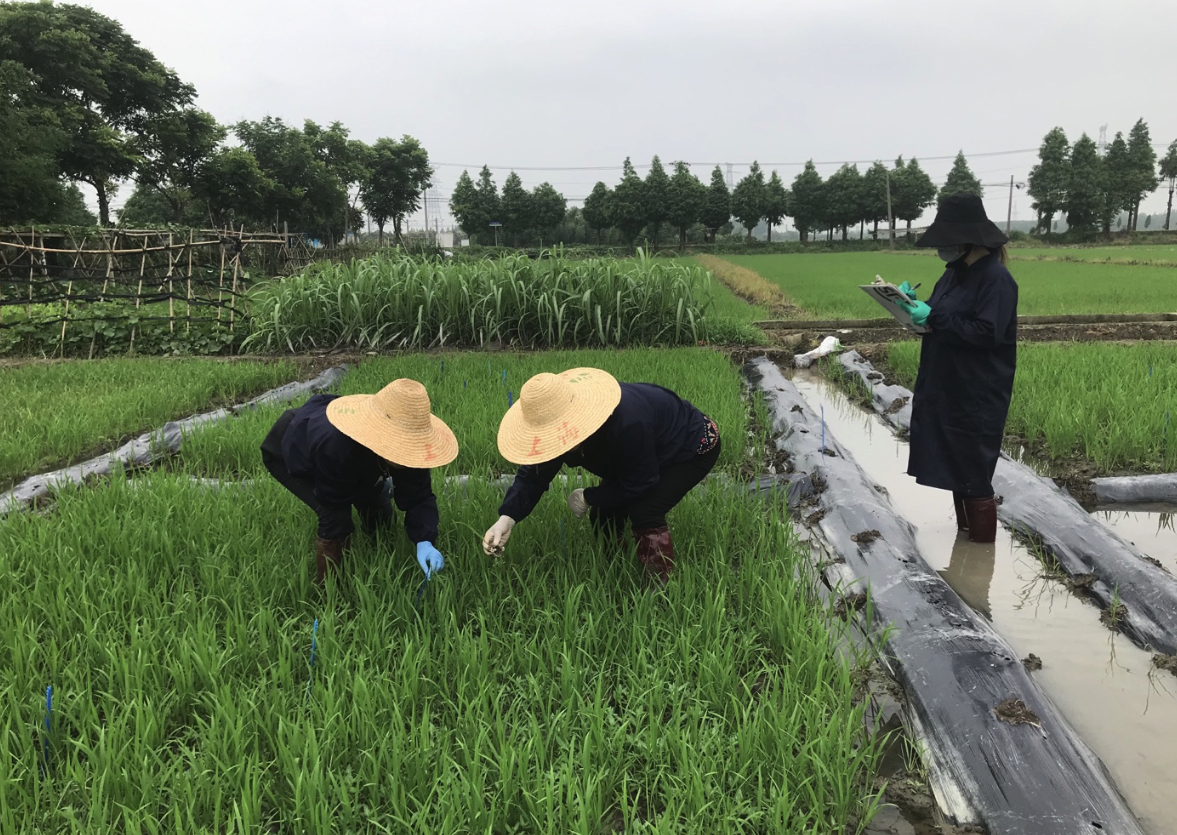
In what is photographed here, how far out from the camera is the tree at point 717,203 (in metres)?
41.7

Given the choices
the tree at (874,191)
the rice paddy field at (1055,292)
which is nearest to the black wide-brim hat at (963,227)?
the rice paddy field at (1055,292)

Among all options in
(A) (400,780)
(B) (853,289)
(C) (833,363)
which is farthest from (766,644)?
(B) (853,289)

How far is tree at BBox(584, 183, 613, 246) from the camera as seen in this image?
4047 centimetres

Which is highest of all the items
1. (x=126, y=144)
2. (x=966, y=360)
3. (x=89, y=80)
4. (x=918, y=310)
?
(x=89, y=80)

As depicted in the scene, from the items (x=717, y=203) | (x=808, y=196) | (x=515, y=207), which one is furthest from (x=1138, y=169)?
(x=515, y=207)

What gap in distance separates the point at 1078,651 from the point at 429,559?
1876 millimetres

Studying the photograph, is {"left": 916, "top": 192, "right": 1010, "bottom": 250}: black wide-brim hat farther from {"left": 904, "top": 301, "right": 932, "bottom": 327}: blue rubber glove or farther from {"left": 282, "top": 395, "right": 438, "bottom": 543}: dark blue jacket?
{"left": 282, "top": 395, "right": 438, "bottom": 543}: dark blue jacket

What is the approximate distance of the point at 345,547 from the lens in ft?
7.09

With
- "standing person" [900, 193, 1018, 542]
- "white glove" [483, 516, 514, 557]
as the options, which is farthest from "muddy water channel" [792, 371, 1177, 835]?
"white glove" [483, 516, 514, 557]

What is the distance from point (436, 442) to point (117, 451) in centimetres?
256

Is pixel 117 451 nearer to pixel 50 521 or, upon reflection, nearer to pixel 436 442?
pixel 50 521

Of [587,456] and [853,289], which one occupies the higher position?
[853,289]

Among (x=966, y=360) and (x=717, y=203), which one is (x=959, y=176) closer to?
(x=717, y=203)

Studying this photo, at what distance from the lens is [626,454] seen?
187 centimetres
